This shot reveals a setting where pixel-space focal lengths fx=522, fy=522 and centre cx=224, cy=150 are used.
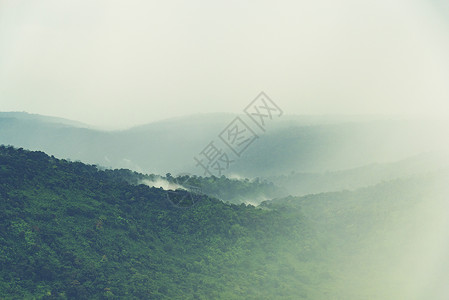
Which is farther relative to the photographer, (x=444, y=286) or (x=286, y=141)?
(x=286, y=141)

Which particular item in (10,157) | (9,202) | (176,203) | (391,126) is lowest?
(9,202)

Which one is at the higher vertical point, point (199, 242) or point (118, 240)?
point (199, 242)

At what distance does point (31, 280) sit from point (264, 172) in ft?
357

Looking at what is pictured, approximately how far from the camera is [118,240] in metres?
56.0

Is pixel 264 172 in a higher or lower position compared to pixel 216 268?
higher

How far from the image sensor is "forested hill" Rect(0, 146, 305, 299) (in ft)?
149

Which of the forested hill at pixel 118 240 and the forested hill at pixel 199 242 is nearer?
the forested hill at pixel 118 240

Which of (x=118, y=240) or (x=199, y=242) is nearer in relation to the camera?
(x=118, y=240)

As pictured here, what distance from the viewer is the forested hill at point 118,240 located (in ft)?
149

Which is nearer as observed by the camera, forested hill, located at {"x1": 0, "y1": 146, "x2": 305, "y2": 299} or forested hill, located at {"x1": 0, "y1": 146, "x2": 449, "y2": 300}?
forested hill, located at {"x1": 0, "y1": 146, "x2": 305, "y2": 299}

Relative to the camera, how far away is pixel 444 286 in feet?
188

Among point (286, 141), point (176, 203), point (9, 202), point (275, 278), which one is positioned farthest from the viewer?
point (286, 141)

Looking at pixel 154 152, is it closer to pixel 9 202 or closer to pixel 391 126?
pixel 391 126

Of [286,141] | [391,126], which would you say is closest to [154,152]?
[286,141]
